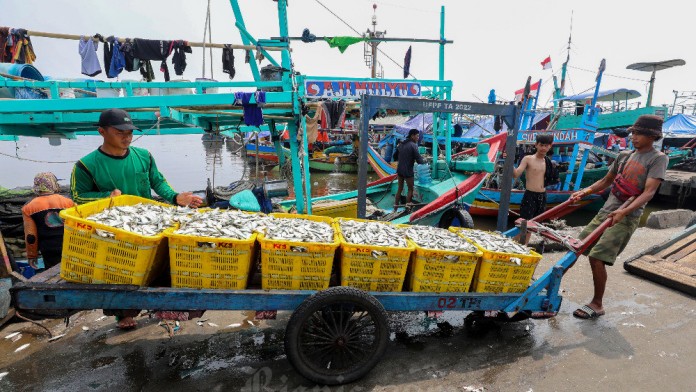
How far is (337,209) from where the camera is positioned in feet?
25.9

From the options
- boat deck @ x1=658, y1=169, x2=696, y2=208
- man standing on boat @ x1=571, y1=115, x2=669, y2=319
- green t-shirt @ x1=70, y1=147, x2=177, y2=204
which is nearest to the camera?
green t-shirt @ x1=70, y1=147, x2=177, y2=204

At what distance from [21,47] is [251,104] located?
5.81 m

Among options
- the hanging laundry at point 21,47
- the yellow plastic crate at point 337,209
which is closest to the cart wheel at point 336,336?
the yellow plastic crate at point 337,209

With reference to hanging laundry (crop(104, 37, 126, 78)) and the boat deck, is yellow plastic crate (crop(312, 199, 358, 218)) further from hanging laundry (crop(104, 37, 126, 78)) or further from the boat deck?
the boat deck

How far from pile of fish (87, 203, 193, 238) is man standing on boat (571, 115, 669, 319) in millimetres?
4212

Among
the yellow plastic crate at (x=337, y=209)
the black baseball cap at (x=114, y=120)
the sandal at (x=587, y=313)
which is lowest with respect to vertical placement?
the sandal at (x=587, y=313)

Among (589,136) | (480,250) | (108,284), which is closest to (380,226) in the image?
(480,250)

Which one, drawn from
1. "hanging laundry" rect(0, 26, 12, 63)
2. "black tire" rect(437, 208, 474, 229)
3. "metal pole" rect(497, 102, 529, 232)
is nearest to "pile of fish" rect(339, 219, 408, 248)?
"metal pole" rect(497, 102, 529, 232)

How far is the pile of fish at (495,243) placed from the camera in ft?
10.8

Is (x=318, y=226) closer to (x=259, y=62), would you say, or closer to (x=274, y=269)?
(x=274, y=269)

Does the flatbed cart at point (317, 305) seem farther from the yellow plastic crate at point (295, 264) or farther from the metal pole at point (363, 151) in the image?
the metal pole at point (363, 151)

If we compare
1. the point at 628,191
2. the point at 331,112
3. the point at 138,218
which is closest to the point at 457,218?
the point at 331,112

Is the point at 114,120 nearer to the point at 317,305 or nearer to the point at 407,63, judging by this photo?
the point at 317,305

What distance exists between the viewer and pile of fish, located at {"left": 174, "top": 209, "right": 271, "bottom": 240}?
272 centimetres
